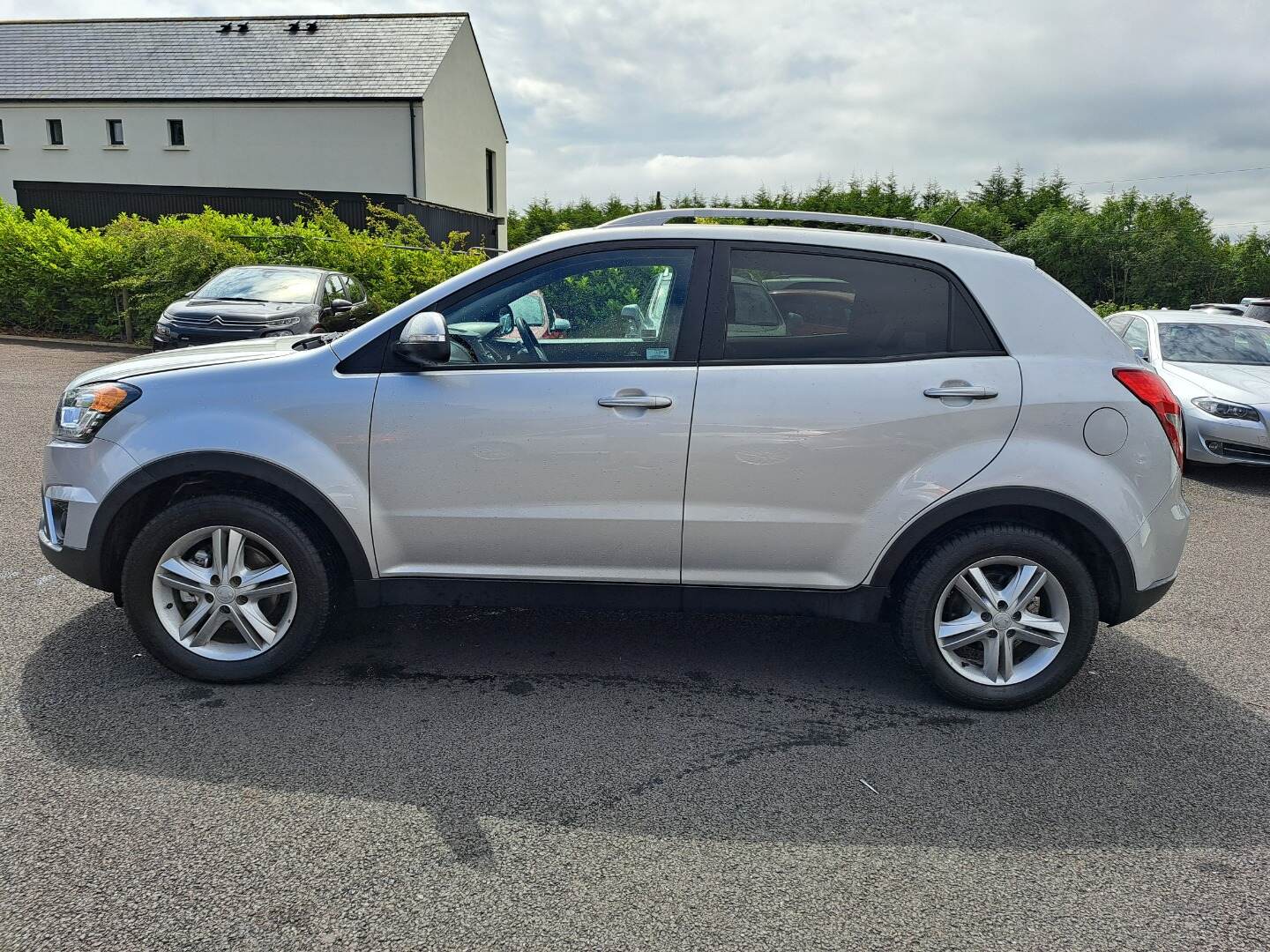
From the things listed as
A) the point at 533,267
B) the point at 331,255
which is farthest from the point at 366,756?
the point at 331,255

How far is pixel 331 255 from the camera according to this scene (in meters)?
18.0

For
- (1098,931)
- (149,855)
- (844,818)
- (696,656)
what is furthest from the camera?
(696,656)

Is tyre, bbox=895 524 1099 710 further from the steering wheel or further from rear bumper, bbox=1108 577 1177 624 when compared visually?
the steering wheel

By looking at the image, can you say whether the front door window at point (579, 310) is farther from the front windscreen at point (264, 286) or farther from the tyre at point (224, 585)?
the front windscreen at point (264, 286)

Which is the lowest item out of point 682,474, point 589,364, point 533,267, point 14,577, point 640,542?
point 14,577

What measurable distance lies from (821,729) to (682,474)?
111 cm

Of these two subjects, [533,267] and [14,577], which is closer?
[533,267]

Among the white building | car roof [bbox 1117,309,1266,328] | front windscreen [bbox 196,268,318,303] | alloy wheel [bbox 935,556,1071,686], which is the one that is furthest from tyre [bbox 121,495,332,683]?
the white building

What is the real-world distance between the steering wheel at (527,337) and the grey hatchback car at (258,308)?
811cm

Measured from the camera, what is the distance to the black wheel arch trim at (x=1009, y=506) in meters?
3.62

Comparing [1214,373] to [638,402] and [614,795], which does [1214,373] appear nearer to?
[638,402]

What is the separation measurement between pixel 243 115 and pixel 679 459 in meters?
35.3

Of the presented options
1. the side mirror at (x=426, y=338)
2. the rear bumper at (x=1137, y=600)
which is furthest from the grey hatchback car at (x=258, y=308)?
the rear bumper at (x=1137, y=600)

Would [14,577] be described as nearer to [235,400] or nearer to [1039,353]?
[235,400]
